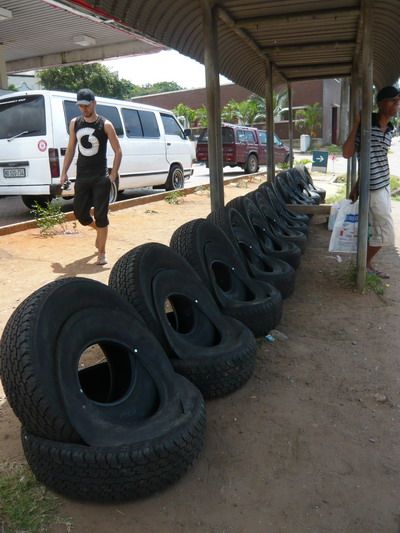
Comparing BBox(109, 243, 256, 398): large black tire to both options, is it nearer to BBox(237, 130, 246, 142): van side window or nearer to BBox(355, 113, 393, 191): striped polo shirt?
BBox(355, 113, 393, 191): striped polo shirt

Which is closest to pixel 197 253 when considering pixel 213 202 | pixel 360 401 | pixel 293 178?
pixel 360 401

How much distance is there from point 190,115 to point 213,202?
34442mm

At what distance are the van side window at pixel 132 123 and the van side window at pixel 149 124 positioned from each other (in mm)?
147

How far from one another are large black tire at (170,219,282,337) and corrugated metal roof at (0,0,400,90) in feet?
6.59

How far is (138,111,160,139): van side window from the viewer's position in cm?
1098

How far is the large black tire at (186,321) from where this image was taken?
272cm

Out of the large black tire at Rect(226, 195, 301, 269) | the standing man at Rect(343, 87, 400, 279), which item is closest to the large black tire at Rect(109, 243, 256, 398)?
the large black tire at Rect(226, 195, 301, 269)

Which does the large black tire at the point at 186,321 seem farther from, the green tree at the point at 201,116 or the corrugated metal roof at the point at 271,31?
the green tree at the point at 201,116

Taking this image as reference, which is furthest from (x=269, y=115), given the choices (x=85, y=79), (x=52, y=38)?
(x=85, y=79)

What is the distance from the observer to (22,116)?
27.3 ft

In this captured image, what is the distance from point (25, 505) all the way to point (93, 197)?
157 inches

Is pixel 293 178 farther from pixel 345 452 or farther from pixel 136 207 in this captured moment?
pixel 345 452

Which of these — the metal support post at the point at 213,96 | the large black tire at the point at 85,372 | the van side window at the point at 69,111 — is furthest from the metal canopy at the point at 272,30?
the van side window at the point at 69,111

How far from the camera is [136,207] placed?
9914 mm
